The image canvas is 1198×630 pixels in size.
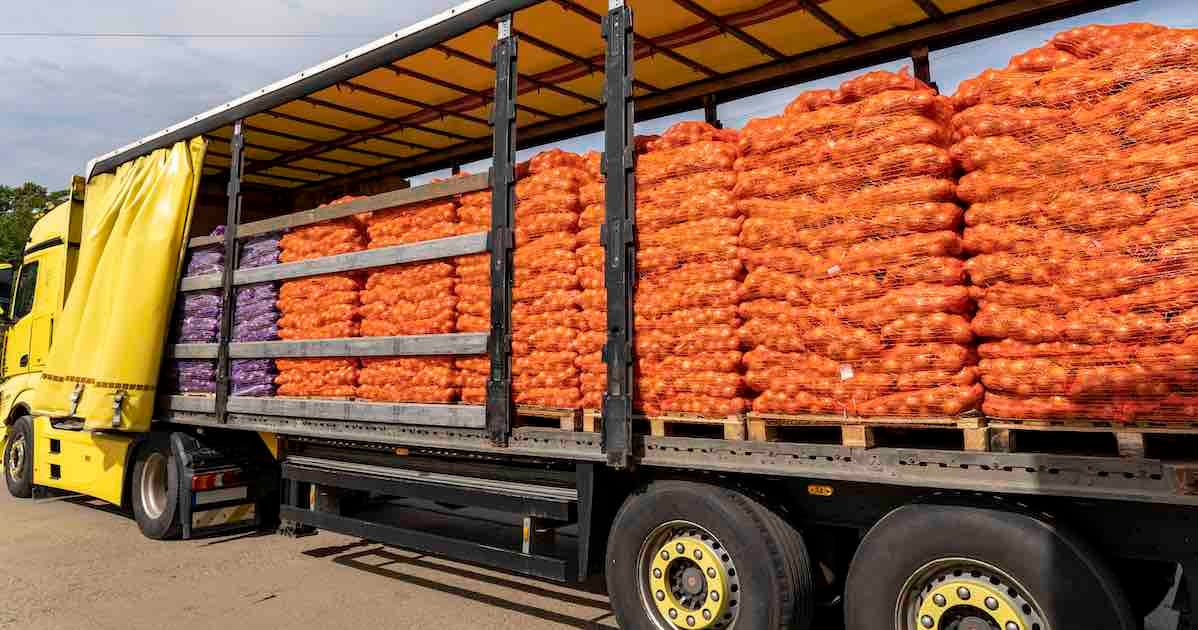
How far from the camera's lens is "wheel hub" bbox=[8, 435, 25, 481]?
10.6m

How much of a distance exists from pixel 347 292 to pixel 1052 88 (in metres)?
4.90

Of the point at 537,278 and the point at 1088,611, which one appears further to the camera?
the point at 537,278

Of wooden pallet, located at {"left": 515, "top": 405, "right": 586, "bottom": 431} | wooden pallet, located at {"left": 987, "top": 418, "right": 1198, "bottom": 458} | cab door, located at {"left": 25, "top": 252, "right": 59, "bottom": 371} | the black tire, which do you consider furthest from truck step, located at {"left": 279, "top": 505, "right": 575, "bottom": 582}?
the black tire

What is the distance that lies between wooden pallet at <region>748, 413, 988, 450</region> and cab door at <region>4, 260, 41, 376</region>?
9.95 metres

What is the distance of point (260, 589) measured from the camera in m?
6.27

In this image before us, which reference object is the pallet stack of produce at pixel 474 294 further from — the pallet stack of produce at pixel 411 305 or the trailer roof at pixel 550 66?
the trailer roof at pixel 550 66

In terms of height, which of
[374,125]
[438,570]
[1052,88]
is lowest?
[438,570]

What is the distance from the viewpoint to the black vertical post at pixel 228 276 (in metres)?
7.35

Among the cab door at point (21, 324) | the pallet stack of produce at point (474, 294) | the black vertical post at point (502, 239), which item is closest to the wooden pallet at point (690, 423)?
the black vertical post at point (502, 239)

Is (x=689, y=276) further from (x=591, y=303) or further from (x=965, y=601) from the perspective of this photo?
(x=965, y=601)

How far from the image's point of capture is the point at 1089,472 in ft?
10.0


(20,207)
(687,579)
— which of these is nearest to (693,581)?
(687,579)

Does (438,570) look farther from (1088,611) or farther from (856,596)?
(1088,611)

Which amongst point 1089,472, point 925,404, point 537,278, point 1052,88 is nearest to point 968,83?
point 1052,88
